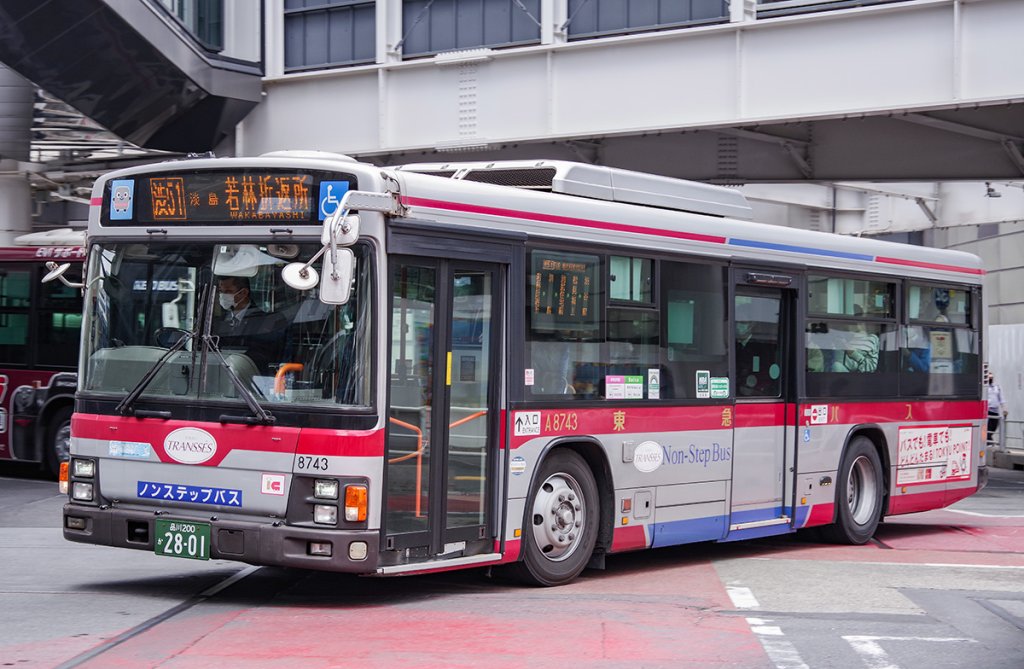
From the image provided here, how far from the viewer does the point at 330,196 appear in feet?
29.5

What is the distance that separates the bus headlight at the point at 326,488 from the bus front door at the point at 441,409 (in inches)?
14.3

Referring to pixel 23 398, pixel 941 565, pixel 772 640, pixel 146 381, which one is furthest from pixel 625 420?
pixel 23 398

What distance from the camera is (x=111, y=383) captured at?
31.3ft

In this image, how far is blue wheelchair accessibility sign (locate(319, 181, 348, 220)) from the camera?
895cm

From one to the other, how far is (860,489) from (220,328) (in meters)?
7.56

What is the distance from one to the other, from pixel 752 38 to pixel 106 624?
582 inches

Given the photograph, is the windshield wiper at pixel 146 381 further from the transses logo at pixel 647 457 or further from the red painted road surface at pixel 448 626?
the transses logo at pixel 647 457

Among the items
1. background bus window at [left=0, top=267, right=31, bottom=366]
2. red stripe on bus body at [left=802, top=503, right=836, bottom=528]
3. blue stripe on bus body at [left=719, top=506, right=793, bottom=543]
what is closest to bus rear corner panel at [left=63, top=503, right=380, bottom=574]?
blue stripe on bus body at [left=719, top=506, right=793, bottom=543]

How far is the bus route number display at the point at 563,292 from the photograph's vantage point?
33.7ft

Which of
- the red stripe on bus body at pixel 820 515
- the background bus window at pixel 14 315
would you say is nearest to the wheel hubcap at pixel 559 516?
the red stripe on bus body at pixel 820 515

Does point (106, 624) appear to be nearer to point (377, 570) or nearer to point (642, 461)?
point (377, 570)

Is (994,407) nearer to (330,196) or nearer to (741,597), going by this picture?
(741,597)

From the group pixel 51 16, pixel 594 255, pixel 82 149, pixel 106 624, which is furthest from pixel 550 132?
pixel 106 624

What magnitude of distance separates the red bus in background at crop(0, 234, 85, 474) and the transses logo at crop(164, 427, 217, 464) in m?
10.0
